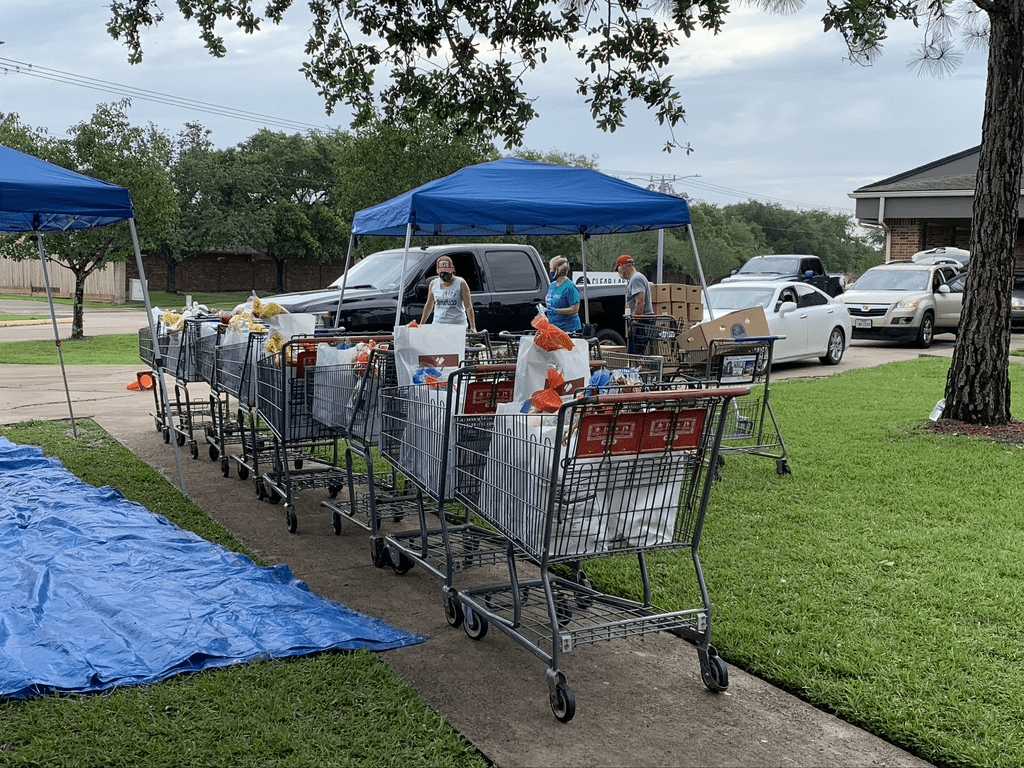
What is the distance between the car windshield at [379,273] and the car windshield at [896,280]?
39.6 feet

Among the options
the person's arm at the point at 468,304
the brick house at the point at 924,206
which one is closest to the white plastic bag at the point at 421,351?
the person's arm at the point at 468,304

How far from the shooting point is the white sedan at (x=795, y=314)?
1664 cm

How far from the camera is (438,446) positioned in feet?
16.8

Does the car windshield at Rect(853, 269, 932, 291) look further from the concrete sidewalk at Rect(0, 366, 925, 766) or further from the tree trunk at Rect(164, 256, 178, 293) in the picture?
the tree trunk at Rect(164, 256, 178, 293)

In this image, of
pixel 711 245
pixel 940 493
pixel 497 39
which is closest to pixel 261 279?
pixel 711 245

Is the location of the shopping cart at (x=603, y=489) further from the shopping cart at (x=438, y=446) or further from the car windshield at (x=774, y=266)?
the car windshield at (x=774, y=266)

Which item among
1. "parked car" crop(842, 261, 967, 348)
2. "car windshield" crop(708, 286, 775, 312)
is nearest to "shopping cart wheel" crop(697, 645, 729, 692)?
"car windshield" crop(708, 286, 775, 312)

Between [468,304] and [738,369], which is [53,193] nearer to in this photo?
[468,304]

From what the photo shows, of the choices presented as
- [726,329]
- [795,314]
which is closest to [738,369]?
[726,329]

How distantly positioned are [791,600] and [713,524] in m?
1.59

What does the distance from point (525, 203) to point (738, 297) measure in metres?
8.52

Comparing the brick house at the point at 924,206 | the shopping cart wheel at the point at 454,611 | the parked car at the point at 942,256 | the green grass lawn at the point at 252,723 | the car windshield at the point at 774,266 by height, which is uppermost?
the brick house at the point at 924,206

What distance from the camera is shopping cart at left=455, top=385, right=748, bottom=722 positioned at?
13.4 ft

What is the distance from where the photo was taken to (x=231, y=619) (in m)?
4.96
